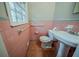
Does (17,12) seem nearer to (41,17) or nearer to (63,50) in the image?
(41,17)

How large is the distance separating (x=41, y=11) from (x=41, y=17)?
0.17 feet

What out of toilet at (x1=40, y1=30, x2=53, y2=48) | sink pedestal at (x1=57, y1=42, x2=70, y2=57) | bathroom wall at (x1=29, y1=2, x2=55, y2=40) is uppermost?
bathroom wall at (x1=29, y1=2, x2=55, y2=40)

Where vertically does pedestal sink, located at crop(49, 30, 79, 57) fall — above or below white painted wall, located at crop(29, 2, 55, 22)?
below

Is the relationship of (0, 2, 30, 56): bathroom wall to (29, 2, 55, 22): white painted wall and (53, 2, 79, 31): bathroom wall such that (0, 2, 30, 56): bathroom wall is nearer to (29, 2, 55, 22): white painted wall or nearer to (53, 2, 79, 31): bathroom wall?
(29, 2, 55, 22): white painted wall

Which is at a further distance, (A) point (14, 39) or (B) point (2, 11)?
(A) point (14, 39)

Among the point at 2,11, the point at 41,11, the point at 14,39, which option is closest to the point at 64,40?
the point at 41,11

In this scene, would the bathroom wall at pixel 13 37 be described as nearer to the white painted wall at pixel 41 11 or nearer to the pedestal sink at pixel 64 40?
the white painted wall at pixel 41 11

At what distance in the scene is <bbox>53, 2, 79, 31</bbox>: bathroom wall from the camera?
0.80m

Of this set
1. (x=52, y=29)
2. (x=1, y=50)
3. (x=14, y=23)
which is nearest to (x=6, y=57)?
(x=1, y=50)

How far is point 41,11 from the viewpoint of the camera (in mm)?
805

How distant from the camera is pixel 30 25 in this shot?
2.68 feet

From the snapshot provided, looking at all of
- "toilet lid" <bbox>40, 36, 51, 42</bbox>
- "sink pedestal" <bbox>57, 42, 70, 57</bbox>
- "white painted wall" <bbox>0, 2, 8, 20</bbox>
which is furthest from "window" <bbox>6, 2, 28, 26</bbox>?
"sink pedestal" <bbox>57, 42, 70, 57</bbox>

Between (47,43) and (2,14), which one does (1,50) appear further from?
(47,43)

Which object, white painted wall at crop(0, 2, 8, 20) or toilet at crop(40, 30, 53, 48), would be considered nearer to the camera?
white painted wall at crop(0, 2, 8, 20)
